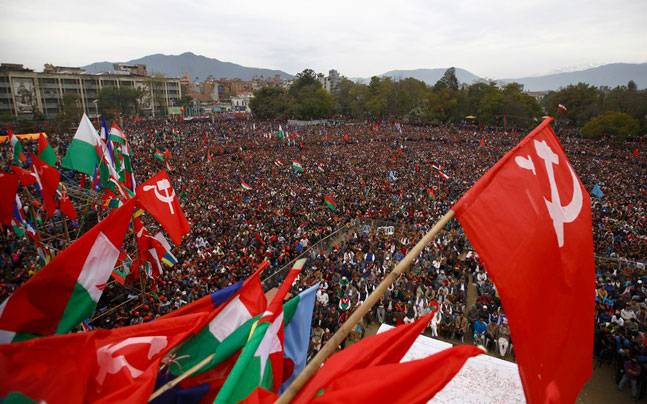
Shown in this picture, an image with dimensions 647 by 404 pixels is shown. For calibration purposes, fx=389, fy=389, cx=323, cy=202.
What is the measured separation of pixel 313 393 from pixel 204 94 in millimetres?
134924

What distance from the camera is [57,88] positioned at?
67875mm

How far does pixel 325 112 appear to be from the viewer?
2694 inches

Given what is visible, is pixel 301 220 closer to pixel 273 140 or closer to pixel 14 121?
pixel 273 140

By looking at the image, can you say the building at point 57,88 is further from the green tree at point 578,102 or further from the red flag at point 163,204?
the green tree at point 578,102

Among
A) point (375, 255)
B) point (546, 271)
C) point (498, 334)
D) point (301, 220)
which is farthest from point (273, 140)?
point (546, 271)

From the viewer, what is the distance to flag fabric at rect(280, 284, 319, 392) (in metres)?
3.47

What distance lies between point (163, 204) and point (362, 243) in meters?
8.92

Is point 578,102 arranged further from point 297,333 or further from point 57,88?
point 57,88

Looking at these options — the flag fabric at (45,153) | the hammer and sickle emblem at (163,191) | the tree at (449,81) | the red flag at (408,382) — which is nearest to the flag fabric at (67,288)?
the red flag at (408,382)

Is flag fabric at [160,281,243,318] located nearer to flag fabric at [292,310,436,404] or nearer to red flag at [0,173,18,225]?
flag fabric at [292,310,436,404]

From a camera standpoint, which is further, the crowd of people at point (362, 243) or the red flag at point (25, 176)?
the red flag at point (25, 176)

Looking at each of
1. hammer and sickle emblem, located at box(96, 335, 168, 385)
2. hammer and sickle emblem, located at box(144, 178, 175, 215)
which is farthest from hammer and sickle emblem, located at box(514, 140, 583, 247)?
hammer and sickle emblem, located at box(144, 178, 175, 215)

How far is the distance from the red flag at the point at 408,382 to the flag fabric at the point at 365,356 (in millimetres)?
163

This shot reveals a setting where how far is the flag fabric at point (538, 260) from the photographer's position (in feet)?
8.20
